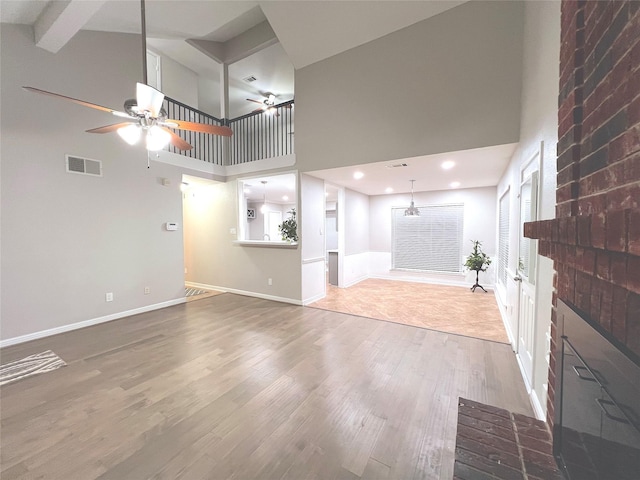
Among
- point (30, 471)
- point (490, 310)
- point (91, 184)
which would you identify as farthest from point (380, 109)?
point (30, 471)

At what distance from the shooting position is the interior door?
2217 millimetres

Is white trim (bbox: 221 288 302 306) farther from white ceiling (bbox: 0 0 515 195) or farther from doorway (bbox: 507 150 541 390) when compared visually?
doorway (bbox: 507 150 541 390)

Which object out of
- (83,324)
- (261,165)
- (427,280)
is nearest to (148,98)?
(261,165)

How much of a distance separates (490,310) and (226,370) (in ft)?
14.2

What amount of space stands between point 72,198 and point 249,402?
3.82 m

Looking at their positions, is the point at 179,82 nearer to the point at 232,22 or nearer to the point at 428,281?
the point at 232,22

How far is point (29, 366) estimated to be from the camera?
2.67 metres

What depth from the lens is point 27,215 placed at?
323 cm

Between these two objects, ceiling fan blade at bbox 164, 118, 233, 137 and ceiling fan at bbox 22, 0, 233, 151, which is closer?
ceiling fan at bbox 22, 0, 233, 151

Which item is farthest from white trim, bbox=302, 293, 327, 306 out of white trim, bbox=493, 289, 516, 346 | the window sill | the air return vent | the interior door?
the air return vent

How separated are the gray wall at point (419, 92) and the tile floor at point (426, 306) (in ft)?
8.12

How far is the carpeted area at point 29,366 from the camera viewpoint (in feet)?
8.16

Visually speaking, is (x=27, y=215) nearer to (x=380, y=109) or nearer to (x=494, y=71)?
(x=380, y=109)

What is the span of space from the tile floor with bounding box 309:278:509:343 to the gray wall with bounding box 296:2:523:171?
248 centimetres
